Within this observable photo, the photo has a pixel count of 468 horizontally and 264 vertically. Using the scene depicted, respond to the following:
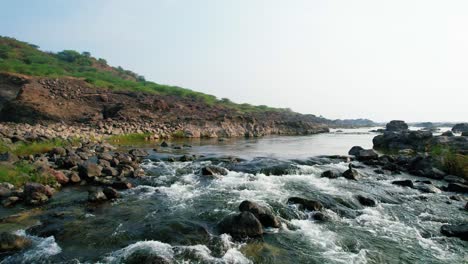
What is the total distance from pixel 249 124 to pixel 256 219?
5055 centimetres

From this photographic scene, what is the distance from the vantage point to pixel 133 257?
8062 mm

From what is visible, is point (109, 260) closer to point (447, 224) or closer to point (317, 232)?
point (317, 232)

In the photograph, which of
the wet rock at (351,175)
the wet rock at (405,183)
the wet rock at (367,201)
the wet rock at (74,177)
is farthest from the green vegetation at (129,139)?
the wet rock at (367,201)

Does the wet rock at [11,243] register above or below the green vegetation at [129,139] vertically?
below

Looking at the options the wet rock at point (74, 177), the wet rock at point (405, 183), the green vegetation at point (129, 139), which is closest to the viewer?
the wet rock at point (74, 177)

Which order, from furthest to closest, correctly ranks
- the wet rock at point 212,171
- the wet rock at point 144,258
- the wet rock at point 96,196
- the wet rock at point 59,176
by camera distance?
1. the wet rock at point 212,171
2. the wet rock at point 59,176
3. the wet rock at point 96,196
4. the wet rock at point 144,258

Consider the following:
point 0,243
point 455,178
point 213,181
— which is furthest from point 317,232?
point 455,178

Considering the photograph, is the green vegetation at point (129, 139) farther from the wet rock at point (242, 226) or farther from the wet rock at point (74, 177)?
the wet rock at point (242, 226)

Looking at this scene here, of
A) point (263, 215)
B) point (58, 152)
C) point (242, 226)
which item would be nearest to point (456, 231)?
point (263, 215)

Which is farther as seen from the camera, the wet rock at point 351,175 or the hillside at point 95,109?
the hillside at point 95,109

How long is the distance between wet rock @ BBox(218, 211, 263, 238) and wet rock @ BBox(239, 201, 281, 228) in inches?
25.5

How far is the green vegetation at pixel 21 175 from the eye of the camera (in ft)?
46.2

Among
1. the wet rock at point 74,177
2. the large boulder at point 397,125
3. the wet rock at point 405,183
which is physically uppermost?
the large boulder at point 397,125

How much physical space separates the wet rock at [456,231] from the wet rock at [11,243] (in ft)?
41.2
